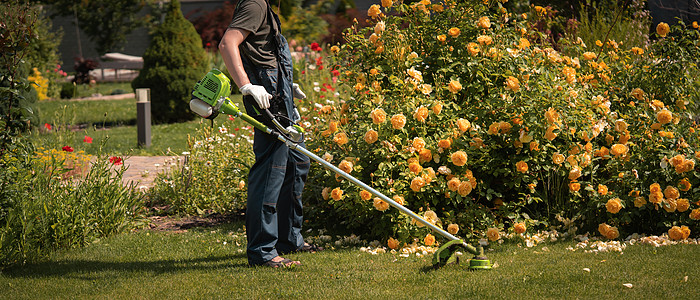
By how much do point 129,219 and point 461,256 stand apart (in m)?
2.29

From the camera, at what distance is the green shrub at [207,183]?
5051 millimetres

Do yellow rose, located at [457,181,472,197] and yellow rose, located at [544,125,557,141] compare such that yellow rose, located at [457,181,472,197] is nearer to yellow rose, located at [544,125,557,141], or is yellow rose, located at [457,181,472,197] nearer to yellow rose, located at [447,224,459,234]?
yellow rose, located at [447,224,459,234]

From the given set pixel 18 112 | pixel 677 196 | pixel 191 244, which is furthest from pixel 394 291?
pixel 18 112

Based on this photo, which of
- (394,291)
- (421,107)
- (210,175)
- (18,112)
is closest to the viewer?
(394,291)

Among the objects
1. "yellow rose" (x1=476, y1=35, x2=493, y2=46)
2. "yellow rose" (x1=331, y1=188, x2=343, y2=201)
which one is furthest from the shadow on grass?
"yellow rose" (x1=476, y1=35, x2=493, y2=46)

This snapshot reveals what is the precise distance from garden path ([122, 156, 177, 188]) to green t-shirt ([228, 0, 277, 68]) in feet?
8.49

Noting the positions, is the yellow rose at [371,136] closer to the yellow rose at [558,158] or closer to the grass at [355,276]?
the grass at [355,276]

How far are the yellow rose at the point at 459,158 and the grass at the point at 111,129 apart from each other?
9.66 feet

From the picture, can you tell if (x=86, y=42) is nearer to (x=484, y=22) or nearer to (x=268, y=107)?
(x=484, y=22)

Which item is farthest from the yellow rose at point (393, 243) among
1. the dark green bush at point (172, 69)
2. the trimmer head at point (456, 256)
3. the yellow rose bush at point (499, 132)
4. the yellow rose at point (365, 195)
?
the dark green bush at point (172, 69)

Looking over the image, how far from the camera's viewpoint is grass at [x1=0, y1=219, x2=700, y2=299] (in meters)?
3.03

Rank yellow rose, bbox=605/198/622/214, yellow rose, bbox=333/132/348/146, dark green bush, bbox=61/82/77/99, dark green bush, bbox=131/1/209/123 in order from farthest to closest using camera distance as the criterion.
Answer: dark green bush, bbox=61/82/77/99, dark green bush, bbox=131/1/209/123, yellow rose, bbox=333/132/348/146, yellow rose, bbox=605/198/622/214

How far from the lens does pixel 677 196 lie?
3789 mm

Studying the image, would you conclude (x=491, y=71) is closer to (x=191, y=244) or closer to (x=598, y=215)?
(x=598, y=215)
